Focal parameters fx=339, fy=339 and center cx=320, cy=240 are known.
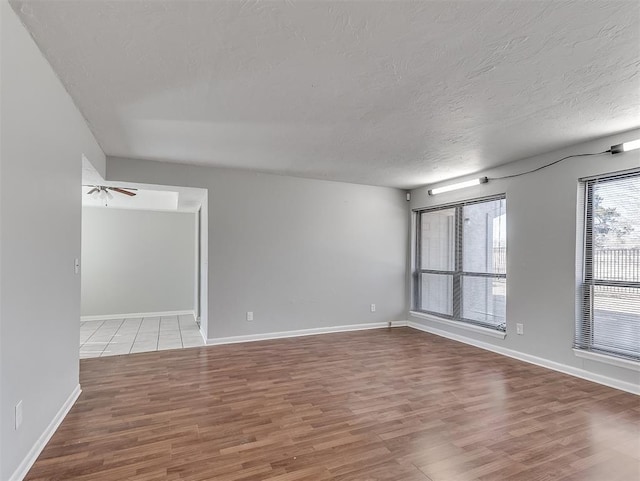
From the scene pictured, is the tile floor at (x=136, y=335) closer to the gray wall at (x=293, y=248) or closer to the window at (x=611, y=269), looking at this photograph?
the gray wall at (x=293, y=248)

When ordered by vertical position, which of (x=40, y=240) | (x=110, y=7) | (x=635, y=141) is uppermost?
(x=110, y=7)

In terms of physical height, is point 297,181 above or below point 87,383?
above

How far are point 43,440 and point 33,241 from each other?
1271 millimetres

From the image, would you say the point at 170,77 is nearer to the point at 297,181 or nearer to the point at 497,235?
the point at 297,181

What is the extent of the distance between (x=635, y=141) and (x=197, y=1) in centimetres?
373

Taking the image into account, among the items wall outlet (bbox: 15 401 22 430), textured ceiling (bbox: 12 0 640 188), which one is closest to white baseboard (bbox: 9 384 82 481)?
wall outlet (bbox: 15 401 22 430)

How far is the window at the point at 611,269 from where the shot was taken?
314cm

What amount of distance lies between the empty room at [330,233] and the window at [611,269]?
0.8 inches

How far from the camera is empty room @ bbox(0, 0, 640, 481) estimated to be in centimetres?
178

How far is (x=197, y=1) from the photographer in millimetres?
1568

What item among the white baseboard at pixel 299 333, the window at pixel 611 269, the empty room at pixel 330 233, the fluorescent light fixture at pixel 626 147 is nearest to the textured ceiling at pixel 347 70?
the empty room at pixel 330 233

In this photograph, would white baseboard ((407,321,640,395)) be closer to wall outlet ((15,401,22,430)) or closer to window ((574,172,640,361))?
window ((574,172,640,361))

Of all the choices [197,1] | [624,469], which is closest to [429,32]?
[197,1]

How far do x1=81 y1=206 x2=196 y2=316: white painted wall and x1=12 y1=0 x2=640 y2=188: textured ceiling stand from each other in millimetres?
3565
